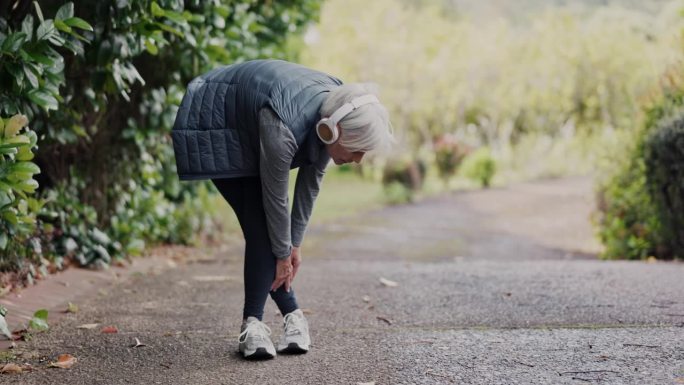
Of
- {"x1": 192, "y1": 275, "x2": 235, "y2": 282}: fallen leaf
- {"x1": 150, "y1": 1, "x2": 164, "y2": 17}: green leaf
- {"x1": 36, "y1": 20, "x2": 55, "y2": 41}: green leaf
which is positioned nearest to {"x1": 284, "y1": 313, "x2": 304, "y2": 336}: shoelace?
{"x1": 36, "y1": 20, "x2": 55, "y2": 41}: green leaf

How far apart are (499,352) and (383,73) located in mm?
20642

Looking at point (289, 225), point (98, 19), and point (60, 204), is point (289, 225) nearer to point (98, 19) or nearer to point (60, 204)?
point (98, 19)

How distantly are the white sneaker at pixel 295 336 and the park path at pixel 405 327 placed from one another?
6cm

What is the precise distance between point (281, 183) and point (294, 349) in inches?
31.2

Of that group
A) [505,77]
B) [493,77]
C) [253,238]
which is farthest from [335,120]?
[493,77]

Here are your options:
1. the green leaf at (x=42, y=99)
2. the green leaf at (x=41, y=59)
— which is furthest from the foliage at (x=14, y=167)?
the green leaf at (x=41, y=59)

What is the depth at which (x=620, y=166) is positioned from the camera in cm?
892

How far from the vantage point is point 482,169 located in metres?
22.5

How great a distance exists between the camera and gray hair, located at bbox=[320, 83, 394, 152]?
10.1 feet

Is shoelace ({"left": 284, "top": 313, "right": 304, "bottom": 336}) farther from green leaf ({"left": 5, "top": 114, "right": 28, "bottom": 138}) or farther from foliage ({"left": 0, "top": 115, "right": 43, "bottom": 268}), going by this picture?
green leaf ({"left": 5, "top": 114, "right": 28, "bottom": 138})

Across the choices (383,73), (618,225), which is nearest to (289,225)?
(618,225)

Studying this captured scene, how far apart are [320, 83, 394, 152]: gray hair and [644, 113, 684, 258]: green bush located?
4498mm

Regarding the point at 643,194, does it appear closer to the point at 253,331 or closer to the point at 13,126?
the point at 253,331

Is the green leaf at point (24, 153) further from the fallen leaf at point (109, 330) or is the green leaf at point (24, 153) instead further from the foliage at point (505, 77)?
the foliage at point (505, 77)
